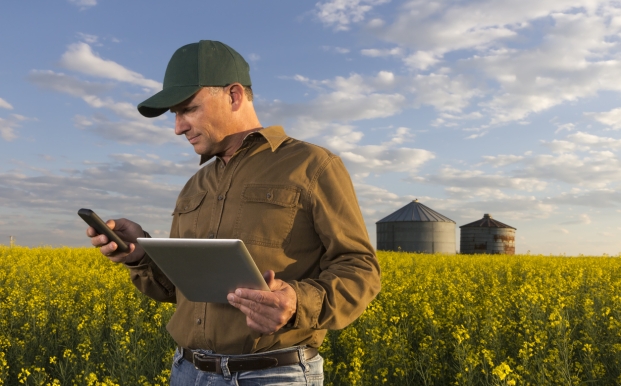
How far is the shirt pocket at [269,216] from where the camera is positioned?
1863 millimetres

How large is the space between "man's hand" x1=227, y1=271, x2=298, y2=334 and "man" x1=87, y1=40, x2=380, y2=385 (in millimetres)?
98

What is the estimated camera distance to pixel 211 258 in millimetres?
1497

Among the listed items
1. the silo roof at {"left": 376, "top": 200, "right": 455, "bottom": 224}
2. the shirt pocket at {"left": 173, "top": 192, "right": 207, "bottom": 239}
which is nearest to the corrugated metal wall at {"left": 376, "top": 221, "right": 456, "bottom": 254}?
the silo roof at {"left": 376, "top": 200, "right": 455, "bottom": 224}

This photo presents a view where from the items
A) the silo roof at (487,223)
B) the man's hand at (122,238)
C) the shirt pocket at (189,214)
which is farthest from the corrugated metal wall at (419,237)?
the man's hand at (122,238)

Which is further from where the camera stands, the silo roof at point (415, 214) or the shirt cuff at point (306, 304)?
the silo roof at point (415, 214)

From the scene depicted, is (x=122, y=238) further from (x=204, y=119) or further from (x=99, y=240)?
(x=204, y=119)

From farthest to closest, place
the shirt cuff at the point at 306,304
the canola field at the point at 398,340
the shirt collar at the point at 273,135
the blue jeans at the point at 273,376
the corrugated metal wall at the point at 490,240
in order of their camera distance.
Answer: the corrugated metal wall at the point at 490,240 < the canola field at the point at 398,340 < the shirt collar at the point at 273,135 < the blue jeans at the point at 273,376 < the shirt cuff at the point at 306,304

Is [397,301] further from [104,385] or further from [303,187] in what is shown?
[303,187]

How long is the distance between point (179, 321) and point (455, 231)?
96.2 feet

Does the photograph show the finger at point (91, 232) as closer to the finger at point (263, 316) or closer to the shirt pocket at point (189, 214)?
the shirt pocket at point (189, 214)

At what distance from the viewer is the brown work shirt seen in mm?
1781

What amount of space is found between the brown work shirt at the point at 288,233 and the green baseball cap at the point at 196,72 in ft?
0.82

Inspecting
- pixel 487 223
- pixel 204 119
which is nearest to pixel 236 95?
pixel 204 119

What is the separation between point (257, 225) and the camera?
1885 millimetres
